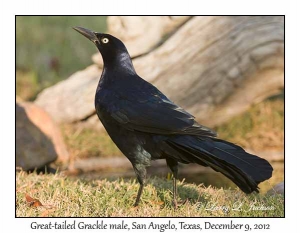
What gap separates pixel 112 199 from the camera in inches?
202

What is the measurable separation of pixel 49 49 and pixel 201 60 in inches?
174

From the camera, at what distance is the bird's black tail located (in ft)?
14.5

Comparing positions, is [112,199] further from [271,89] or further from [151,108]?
[271,89]

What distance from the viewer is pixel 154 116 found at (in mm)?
4695

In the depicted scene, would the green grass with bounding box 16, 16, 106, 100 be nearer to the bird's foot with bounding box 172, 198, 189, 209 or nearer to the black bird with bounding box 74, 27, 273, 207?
the black bird with bounding box 74, 27, 273, 207

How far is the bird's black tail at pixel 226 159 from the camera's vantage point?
4.43 m

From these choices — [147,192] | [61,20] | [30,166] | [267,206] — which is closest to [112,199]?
[147,192]

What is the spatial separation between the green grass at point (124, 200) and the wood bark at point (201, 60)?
2.88 meters

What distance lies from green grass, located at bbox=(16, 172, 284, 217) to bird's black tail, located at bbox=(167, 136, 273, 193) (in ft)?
1.66

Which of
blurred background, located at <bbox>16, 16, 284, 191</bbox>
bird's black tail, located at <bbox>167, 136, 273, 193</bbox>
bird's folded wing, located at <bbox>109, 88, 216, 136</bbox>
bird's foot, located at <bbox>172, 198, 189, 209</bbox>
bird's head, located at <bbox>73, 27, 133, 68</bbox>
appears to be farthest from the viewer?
blurred background, located at <bbox>16, 16, 284, 191</bbox>

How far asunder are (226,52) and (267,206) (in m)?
3.66

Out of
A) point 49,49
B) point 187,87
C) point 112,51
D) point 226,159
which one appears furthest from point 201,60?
point 49,49

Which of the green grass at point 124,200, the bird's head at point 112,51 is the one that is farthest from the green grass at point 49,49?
the bird's head at point 112,51

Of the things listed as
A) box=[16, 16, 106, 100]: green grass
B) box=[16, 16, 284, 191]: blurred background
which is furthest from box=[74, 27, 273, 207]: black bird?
box=[16, 16, 106, 100]: green grass
